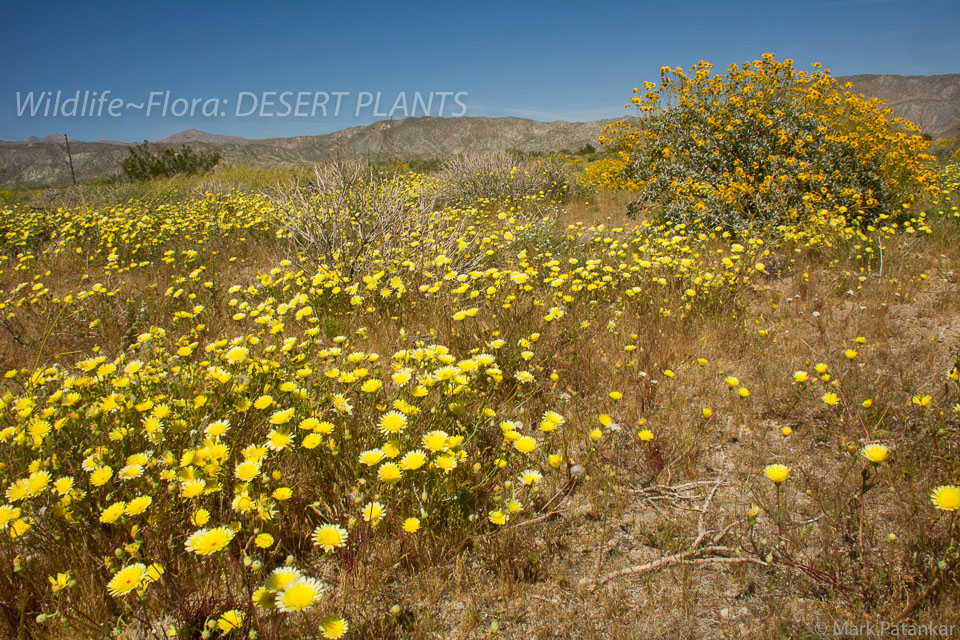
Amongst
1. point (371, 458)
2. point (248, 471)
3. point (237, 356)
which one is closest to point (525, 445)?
point (371, 458)

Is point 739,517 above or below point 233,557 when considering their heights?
below

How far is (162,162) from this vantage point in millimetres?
18625

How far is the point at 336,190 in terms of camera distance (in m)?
4.75

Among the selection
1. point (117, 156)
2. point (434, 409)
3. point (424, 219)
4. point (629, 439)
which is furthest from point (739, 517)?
point (117, 156)

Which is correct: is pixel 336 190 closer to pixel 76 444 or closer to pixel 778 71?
pixel 76 444

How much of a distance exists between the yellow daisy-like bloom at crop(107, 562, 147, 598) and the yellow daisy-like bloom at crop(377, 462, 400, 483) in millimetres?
658

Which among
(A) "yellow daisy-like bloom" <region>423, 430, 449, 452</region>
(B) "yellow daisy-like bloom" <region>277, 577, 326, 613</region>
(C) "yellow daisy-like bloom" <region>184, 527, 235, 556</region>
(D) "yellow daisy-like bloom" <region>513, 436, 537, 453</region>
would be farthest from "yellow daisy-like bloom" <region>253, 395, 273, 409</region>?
(D) "yellow daisy-like bloom" <region>513, 436, 537, 453</region>

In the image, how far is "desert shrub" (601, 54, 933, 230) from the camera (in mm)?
5207

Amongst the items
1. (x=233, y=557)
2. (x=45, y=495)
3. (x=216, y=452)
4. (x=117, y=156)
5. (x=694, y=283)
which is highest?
(x=117, y=156)

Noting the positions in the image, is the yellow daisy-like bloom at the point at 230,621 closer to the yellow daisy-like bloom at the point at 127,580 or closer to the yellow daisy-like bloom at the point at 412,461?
the yellow daisy-like bloom at the point at 127,580

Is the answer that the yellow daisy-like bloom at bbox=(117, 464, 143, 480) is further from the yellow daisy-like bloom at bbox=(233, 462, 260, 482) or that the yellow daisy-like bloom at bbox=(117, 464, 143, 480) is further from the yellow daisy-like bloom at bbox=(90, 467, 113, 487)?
the yellow daisy-like bloom at bbox=(233, 462, 260, 482)

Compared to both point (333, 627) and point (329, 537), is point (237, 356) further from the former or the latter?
point (333, 627)

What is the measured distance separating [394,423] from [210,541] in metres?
0.64

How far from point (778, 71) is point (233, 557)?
7486 mm
